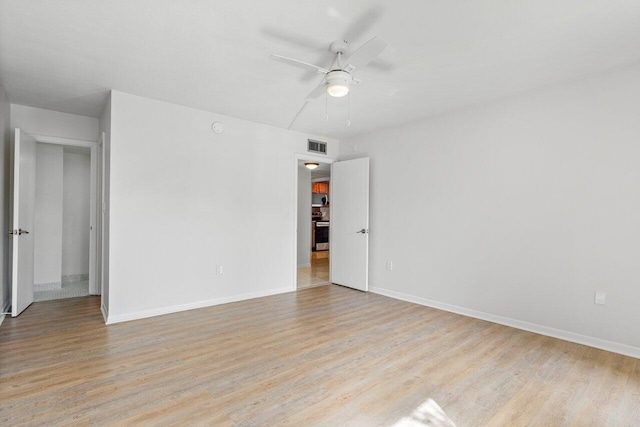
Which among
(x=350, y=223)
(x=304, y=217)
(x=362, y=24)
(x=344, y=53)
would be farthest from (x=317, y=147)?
(x=362, y=24)

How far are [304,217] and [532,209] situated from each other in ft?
15.8

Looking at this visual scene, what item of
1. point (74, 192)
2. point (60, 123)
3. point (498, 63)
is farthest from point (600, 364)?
point (74, 192)

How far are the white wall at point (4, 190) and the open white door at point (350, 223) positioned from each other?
172 inches

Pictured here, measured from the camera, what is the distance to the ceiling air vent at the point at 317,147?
526cm

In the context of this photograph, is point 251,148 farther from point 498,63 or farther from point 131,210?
point 498,63

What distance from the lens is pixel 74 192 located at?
17.4 ft

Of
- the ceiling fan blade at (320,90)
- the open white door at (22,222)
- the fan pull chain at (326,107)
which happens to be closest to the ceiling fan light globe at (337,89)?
the ceiling fan blade at (320,90)

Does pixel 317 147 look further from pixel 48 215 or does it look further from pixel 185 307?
pixel 48 215

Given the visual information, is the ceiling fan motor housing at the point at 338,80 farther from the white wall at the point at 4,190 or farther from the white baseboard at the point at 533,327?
the white wall at the point at 4,190

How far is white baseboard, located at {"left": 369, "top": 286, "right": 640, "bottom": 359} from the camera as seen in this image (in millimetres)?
2812

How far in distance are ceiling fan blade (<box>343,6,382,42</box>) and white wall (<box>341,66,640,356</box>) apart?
7.22ft

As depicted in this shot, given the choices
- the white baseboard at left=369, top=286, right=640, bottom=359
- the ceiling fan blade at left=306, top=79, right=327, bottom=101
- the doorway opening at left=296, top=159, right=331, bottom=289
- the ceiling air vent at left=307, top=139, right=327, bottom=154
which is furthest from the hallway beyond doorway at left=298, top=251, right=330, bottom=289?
the ceiling fan blade at left=306, top=79, right=327, bottom=101

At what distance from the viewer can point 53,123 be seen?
4152 millimetres

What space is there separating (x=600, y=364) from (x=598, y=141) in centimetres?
202
